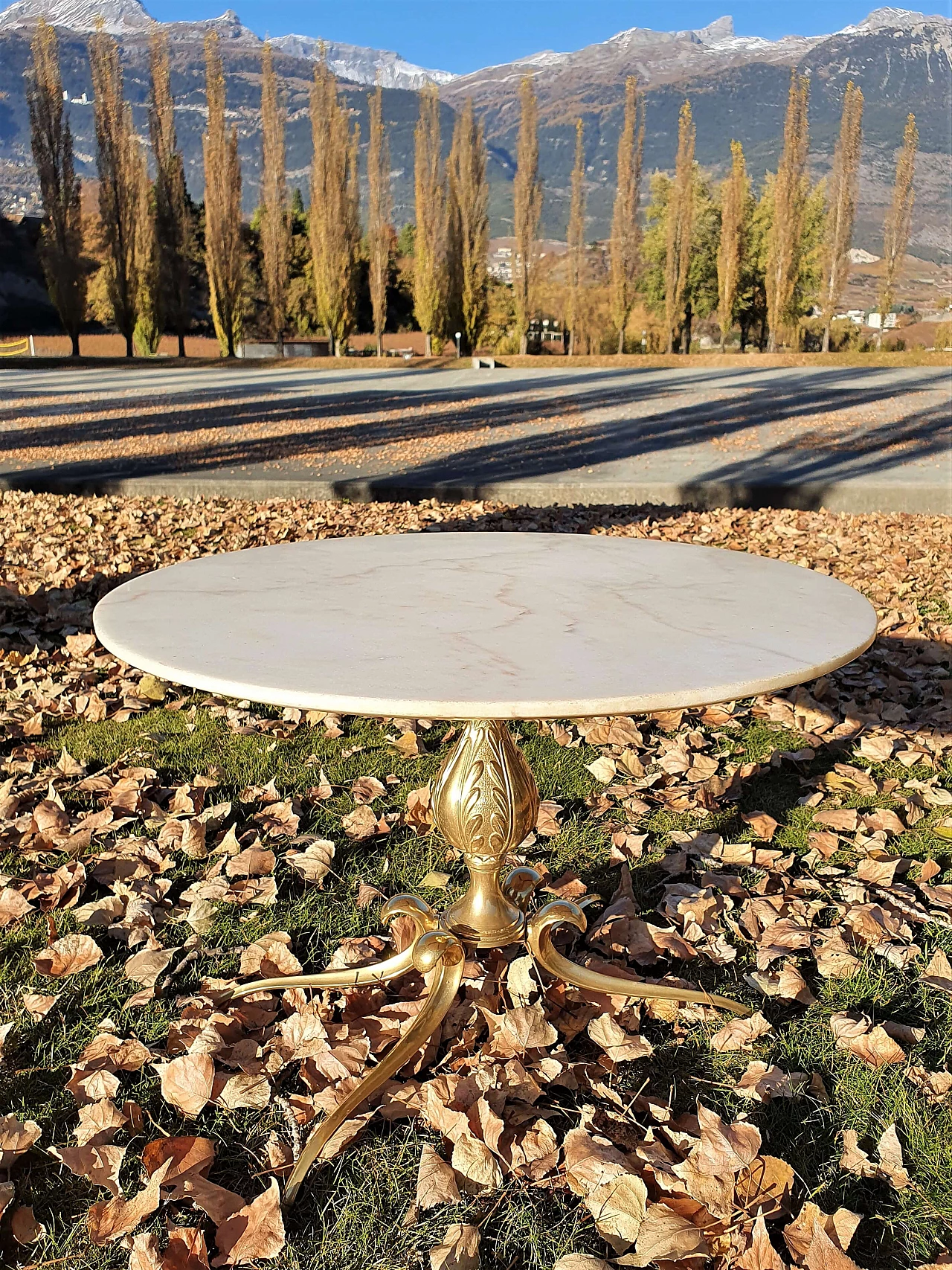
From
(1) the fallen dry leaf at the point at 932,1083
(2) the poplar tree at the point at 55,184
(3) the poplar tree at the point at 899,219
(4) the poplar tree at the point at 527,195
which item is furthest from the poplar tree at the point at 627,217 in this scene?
(1) the fallen dry leaf at the point at 932,1083

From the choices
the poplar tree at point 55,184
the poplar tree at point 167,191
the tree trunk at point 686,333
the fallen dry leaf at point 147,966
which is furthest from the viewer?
the tree trunk at point 686,333

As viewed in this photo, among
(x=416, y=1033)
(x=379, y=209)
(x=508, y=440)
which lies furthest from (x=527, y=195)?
(x=416, y=1033)

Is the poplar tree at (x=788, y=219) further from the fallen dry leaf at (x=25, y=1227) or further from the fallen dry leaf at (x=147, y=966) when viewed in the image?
the fallen dry leaf at (x=25, y=1227)

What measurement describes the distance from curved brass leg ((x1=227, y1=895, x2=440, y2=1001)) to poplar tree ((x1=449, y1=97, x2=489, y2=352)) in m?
29.4

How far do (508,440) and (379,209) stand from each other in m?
23.8

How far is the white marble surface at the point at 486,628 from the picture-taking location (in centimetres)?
125

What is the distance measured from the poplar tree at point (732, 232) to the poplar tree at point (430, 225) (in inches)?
336

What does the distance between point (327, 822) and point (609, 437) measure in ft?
27.3

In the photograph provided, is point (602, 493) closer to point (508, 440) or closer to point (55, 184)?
point (508, 440)

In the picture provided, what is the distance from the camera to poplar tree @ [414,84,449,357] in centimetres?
2916

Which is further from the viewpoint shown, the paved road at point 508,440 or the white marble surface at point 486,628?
the paved road at point 508,440

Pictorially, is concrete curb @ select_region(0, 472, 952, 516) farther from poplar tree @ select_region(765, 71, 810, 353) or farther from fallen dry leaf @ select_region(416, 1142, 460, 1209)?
poplar tree @ select_region(765, 71, 810, 353)

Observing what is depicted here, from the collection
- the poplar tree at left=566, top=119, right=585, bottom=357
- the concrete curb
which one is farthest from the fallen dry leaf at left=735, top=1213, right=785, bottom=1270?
the poplar tree at left=566, top=119, right=585, bottom=357

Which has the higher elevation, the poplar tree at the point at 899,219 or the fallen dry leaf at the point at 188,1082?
the poplar tree at the point at 899,219
